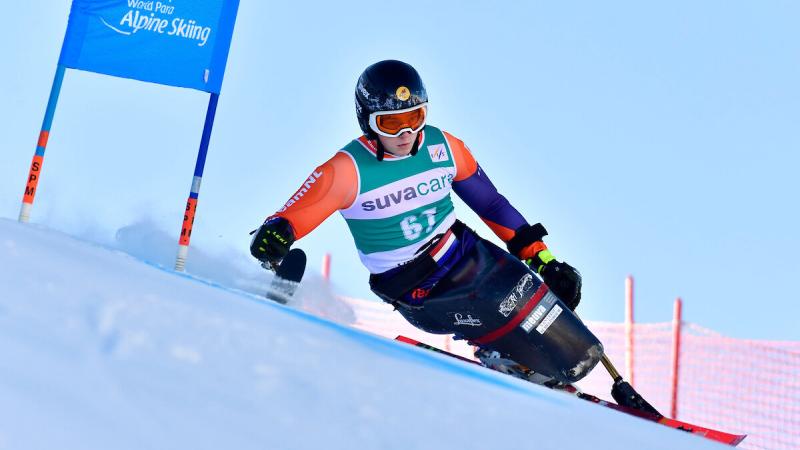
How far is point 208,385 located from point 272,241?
9.41 feet

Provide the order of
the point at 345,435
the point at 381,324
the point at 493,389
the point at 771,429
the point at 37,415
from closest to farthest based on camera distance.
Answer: the point at 37,415 < the point at 345,435 < the point at 493,389 < the point at 771,429 < the point at 381,324

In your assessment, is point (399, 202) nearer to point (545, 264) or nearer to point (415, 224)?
point (415, 224)

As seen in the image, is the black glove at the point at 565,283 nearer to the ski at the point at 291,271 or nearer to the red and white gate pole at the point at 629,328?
the ski at the point at 291,271

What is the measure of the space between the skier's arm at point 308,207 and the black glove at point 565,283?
47.3 inches

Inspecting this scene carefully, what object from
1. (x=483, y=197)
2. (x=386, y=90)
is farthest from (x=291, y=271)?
(x=483, y=197)

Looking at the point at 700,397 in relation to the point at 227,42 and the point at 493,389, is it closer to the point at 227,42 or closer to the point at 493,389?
the point at 227,42

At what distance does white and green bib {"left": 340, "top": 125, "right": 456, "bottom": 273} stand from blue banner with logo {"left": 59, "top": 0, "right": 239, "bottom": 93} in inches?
93.7

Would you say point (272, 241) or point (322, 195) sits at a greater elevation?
point (322, 195)

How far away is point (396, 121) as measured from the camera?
4586 mm

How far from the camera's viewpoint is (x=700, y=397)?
10219mm

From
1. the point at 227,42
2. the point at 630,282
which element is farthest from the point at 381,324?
the point at 227,42

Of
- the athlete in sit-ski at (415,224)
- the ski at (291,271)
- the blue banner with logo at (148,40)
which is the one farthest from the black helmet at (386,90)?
the blue banner with logo at (148,40)

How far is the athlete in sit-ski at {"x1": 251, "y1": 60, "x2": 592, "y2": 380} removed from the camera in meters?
4.56

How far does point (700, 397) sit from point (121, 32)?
7.16 meters
